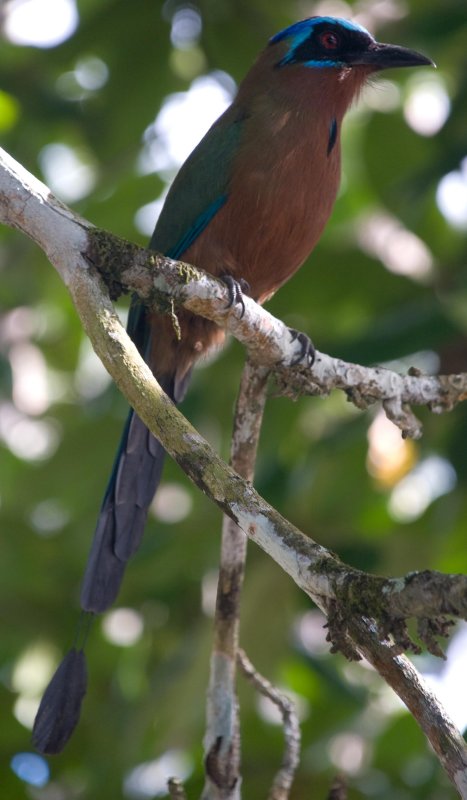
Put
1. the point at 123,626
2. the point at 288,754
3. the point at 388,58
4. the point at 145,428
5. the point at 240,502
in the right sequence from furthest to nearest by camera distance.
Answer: the point at 123,626, the point at 388,58, the point at 145,428, the point at 288,754, the point at 240,502

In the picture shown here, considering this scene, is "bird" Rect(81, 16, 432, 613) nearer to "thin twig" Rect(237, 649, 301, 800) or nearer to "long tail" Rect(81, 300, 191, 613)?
"long tail" Rect(81, 300, 191, 613)

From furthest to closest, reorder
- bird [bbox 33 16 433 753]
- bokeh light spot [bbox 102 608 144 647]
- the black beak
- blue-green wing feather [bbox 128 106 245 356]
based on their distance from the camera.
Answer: bokeh light spot [bbox 102 608 144 647] → the black beak → blue-green wing feather [bbox 128 106 245 356] → bird [bbox 33 16 433 753]

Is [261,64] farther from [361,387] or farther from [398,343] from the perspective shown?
[361,387]

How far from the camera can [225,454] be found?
13.7 feet

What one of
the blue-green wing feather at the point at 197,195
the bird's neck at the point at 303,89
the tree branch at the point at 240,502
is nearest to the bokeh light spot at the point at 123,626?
the blue-green wing feather at the point at 197,195

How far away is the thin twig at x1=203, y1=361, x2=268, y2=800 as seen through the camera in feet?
7.70

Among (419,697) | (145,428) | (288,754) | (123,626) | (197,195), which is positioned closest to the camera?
(419,697)

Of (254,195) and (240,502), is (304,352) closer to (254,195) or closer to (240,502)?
(254,195)

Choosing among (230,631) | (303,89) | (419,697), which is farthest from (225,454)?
(419,697)

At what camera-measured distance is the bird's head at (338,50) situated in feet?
11.7

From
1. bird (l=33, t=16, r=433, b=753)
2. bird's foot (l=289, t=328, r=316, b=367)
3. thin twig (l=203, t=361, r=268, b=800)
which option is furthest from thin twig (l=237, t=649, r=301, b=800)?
bird's foot (l=289, t=328, r=316, b=367)

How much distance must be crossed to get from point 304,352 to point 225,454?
145cm

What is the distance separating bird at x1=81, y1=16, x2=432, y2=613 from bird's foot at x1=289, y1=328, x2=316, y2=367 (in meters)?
0.42

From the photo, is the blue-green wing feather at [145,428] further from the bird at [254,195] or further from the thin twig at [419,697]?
the thin twig at [419,697]
